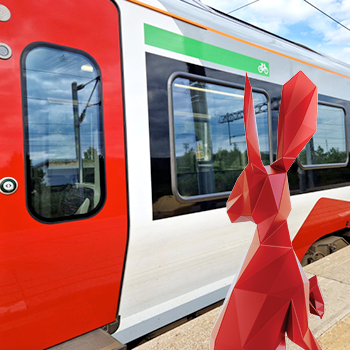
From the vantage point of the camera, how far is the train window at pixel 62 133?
6.74ft

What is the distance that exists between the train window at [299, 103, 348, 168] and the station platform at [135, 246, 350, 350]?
1.39 m

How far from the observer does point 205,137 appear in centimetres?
294

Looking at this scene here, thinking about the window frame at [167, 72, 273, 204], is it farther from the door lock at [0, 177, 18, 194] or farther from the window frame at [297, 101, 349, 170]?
the window frame at [297, 101, 349, 170]

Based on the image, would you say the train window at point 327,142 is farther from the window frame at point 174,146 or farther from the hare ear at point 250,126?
the hare ear at point 250,126

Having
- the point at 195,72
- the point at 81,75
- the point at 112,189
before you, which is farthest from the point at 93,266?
the point at 195,72

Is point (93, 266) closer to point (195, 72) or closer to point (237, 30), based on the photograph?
point (195, 72)

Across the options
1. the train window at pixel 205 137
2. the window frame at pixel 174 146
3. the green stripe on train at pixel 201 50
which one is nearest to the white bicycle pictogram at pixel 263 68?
the green stripe on train at pixel 201 50

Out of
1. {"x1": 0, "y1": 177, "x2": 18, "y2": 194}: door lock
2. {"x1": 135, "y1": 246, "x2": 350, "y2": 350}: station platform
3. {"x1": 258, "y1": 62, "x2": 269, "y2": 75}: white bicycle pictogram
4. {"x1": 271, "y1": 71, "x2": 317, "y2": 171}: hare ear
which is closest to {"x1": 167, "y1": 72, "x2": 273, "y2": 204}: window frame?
{"x1": 258, "y1": 62, "x2": 269, "y2": 75}: white bicycle pictogram

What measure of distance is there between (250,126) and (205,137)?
5.86ft

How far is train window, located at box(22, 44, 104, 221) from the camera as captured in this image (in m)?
2.05

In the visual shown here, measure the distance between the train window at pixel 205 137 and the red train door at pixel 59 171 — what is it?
1.77ft

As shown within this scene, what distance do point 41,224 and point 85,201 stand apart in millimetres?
315

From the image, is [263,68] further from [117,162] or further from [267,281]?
[267,281]

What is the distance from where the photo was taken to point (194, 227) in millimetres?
2789
